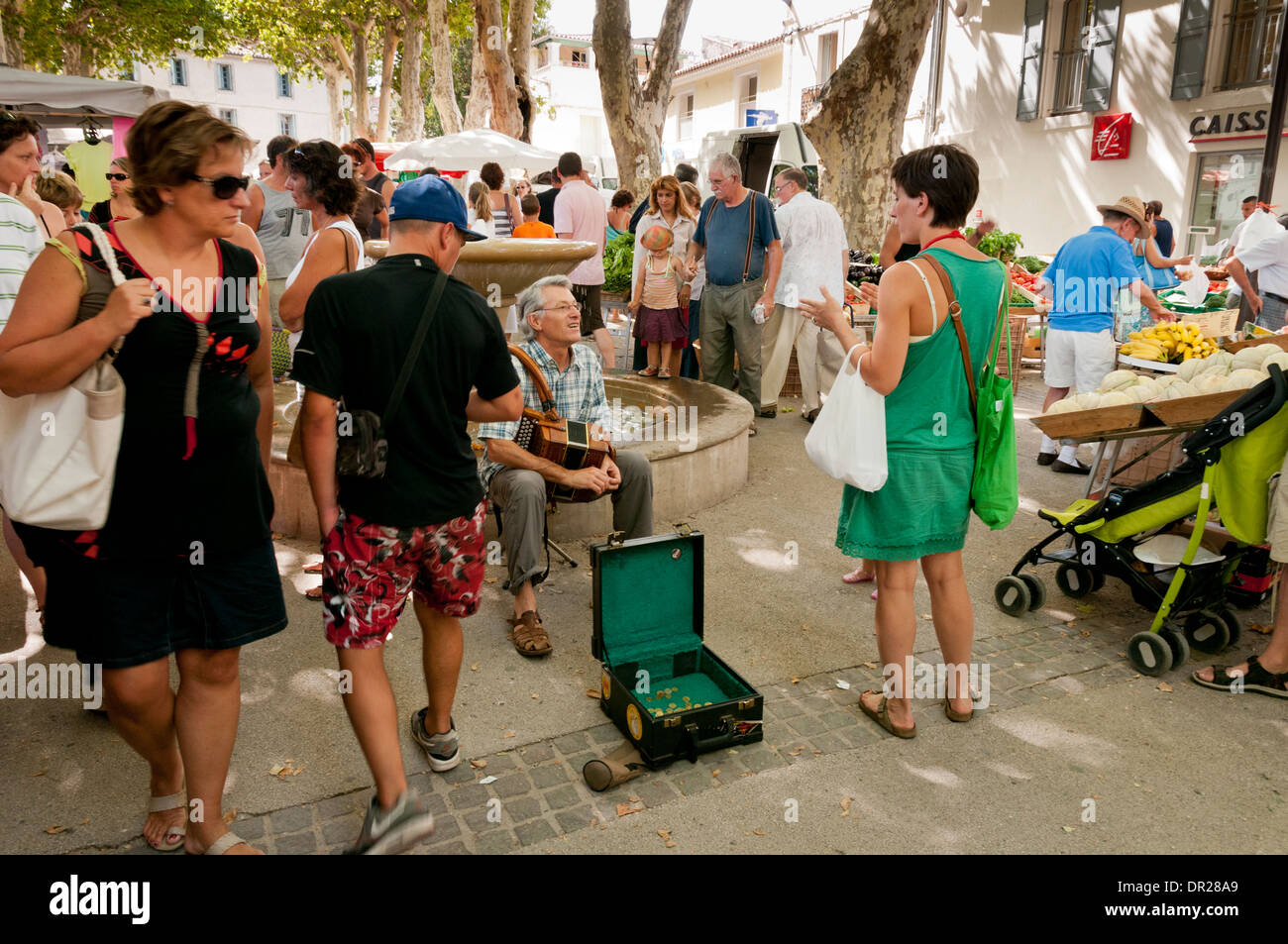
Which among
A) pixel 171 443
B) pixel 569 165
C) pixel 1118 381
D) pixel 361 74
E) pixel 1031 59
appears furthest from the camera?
pixel 361 74

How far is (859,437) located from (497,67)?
1657 cm

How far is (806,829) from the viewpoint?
9.95 feet

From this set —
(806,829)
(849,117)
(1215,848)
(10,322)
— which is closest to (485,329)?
(10,322)

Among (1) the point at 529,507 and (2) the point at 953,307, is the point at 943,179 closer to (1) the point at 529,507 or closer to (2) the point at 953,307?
(2) the point at 953,307

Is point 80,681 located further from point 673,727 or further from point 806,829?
point 806,829

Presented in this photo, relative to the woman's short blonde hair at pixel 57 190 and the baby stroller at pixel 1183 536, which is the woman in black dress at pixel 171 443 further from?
the woman's short blonde hair at pixel 57 190

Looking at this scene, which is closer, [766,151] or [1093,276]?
[1093,276]

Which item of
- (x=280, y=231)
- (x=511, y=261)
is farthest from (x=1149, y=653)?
(x=280, y=231)

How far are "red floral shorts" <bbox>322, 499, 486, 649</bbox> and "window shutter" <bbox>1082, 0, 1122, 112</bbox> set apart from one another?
64.0ft

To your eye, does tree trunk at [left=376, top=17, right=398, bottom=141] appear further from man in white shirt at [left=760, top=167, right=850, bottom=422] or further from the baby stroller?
the baby stroller

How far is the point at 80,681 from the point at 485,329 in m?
2.41

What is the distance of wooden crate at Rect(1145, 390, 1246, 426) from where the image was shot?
435cm

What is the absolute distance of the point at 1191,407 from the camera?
4465 mm

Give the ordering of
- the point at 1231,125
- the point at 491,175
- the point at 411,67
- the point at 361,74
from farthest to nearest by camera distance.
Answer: the point at 361,74 → the point at 411,67 → the point at 1231,125 → the point at 491,175
